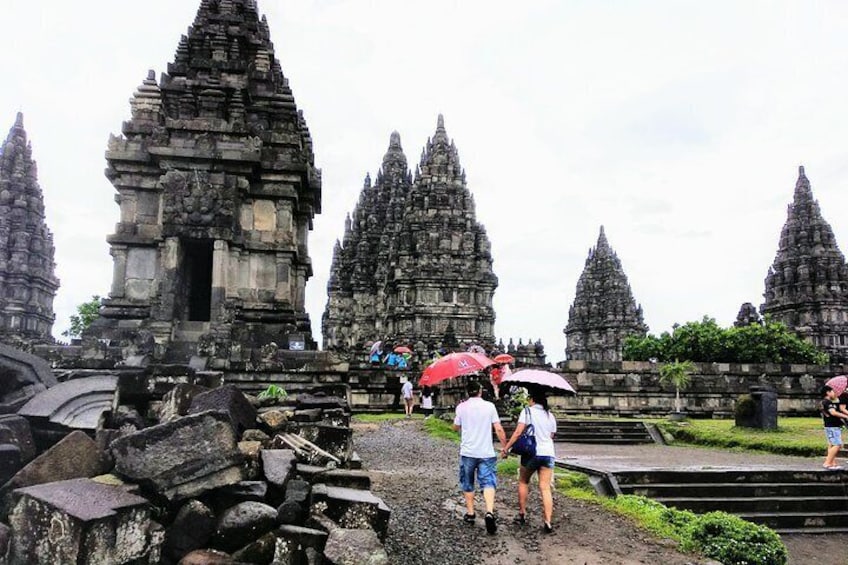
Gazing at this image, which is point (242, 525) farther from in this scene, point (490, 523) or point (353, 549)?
point (490, 523)

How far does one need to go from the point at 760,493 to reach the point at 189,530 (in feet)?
26.5

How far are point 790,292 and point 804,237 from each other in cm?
424

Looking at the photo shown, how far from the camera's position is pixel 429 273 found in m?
46.9

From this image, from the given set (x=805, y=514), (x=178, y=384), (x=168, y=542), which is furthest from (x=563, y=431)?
(x=168, y=542)

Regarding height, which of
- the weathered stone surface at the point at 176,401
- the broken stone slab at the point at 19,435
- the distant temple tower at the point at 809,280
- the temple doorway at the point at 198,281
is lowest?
the broken stone slab at the point at 19,435

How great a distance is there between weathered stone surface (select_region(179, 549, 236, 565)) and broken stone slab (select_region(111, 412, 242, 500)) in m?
0.46

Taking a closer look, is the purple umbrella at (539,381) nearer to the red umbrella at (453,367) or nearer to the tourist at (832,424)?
the red umbrella at (453,367)

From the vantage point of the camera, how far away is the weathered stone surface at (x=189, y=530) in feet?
15.3

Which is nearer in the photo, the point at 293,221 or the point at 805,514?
the point at 805,514

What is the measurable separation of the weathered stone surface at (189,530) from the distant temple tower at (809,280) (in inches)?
1973

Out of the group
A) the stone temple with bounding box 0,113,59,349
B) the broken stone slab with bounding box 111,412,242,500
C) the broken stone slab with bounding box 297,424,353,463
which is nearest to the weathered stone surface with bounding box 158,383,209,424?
the broken stone slab with bounding box 297,424,353,463

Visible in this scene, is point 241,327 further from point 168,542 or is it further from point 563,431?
point 168,542

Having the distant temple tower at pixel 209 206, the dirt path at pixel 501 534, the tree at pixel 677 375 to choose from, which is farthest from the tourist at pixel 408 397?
the dirt path at pixel 501 534

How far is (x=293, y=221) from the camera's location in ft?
63.2
